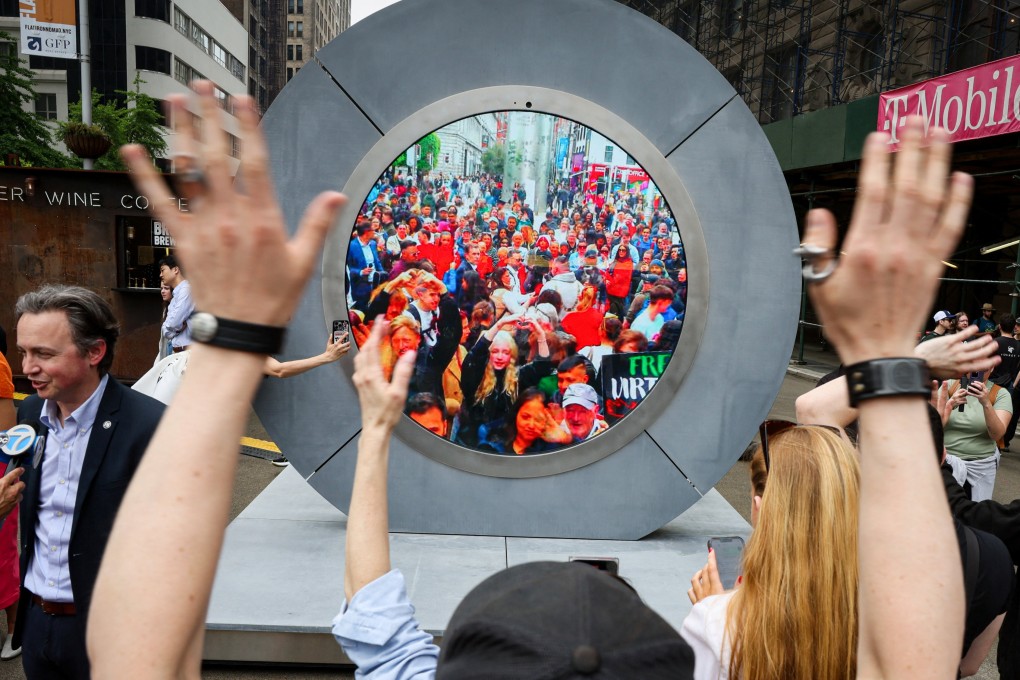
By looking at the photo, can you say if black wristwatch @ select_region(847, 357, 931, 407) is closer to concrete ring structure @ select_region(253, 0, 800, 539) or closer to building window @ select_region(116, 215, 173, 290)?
Answer: concrete ring structure @ select_region(253, 0, 800, 539)

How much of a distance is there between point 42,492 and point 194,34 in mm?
54449

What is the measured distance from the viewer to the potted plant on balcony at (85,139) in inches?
397

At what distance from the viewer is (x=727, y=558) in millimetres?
2146

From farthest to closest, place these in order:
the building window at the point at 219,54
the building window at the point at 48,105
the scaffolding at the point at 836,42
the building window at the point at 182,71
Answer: the building window at the point at 219,54, the building window at the point at 182,71, the building window at the point at 48,105, the scaffolding at the point at 836,42

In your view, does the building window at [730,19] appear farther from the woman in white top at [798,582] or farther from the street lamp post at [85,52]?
the woman in white top at [798,582]

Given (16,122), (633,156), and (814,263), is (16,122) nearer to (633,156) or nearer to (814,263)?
(633,156)

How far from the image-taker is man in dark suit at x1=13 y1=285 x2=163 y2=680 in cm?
235

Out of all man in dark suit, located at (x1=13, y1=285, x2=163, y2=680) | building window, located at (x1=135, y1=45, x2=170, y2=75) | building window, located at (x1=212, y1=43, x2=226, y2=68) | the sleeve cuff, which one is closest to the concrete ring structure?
man in dark suit, located at (x1=13, y1=285, x2=163, y2=680)

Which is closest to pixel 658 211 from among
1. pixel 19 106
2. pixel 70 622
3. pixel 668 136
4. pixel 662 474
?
pixel 668 136

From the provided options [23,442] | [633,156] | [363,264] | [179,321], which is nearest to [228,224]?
[23,442]

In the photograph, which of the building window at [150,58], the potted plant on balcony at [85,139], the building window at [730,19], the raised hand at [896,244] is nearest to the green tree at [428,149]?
the raised hand at [896,244]

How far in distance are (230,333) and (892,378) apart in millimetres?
809

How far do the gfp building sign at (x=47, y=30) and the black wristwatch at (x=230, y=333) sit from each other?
18.1 meters

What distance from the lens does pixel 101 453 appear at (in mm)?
2398
